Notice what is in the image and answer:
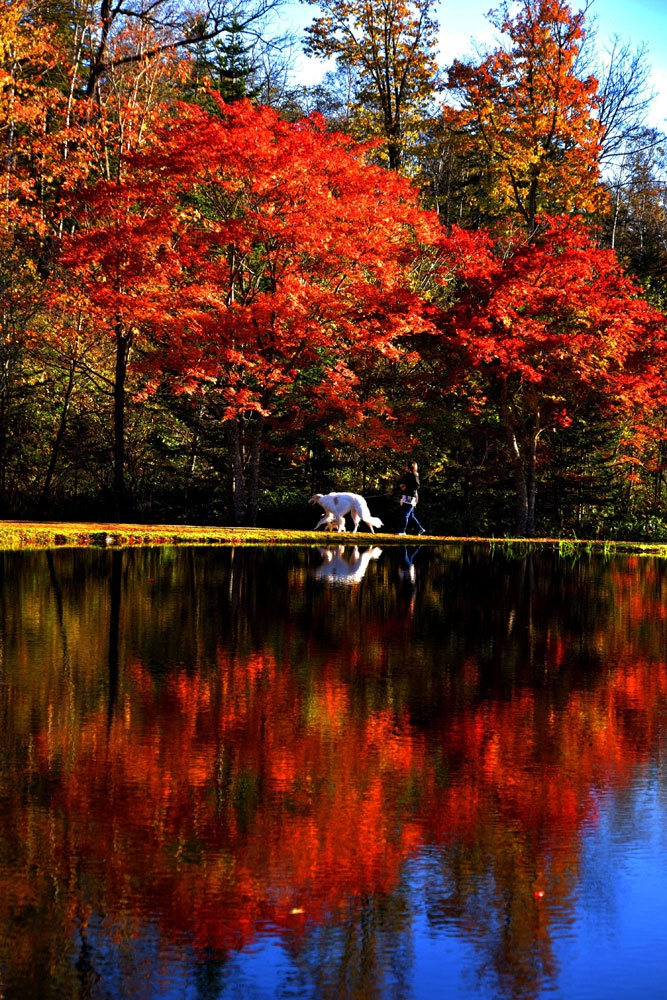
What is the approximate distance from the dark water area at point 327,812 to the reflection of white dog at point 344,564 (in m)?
6.05

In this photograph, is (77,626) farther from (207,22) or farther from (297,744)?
(207,22)

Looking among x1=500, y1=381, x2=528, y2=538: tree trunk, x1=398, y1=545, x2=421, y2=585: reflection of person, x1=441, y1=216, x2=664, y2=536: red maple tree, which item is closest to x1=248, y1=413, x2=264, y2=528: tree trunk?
x1=398, y1=545, x2=421, y2=585: reflection of person

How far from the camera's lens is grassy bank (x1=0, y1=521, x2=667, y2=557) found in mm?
24219

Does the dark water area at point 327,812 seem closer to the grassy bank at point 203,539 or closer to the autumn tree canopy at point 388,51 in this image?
the grassy bank at point 203,539

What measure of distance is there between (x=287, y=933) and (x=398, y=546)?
23.8m

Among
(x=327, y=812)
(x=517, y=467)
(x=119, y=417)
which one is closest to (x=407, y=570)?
(x=517, y=467)

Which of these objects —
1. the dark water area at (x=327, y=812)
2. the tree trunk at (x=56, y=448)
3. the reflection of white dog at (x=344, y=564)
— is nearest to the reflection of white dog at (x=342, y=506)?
the reflection of white dog at (x=344, y=564)

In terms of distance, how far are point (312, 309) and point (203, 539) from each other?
18.5 ft

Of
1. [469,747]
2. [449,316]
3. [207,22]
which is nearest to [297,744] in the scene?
[469,747]

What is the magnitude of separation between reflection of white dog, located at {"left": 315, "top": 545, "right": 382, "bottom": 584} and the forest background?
3294mm

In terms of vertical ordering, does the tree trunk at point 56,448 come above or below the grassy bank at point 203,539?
above

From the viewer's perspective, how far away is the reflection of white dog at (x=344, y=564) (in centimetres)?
1959

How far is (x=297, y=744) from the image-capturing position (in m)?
7.87

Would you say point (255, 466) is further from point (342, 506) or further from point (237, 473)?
point (342, 506)
